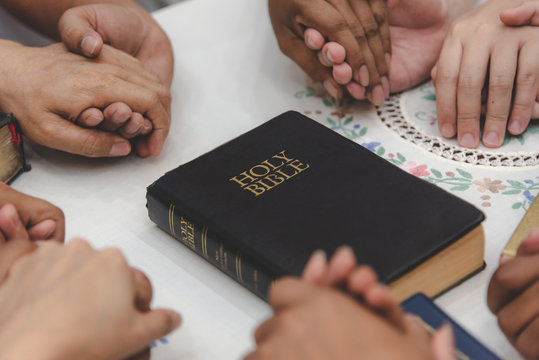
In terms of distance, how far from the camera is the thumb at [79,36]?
816 mm

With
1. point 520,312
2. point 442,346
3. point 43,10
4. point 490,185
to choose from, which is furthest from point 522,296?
point 43,10

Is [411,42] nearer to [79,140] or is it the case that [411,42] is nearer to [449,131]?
[449,131]

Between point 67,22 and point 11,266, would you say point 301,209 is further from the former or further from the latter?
point 67,22

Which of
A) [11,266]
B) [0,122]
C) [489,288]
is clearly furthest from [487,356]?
[0,122]

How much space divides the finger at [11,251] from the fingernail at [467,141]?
54 centimetres

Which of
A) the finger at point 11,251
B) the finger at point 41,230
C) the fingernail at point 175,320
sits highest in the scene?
the finger at point 11,251

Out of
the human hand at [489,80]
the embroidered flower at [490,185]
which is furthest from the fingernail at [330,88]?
the embroidered flower at [490,185]

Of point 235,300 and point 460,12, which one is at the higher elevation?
point 460,12

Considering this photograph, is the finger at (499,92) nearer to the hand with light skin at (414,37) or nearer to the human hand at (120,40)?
the hand with light skin at (414,37)

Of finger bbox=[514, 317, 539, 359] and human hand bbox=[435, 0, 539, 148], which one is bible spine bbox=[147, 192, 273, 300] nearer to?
finger bbox=[514, 317, 539, 359]

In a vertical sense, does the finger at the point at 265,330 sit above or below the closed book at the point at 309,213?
above

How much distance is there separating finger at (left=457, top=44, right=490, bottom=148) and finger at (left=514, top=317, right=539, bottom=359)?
0.35m

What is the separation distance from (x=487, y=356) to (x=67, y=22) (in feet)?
2.16

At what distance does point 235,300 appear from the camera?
2.08 ft
